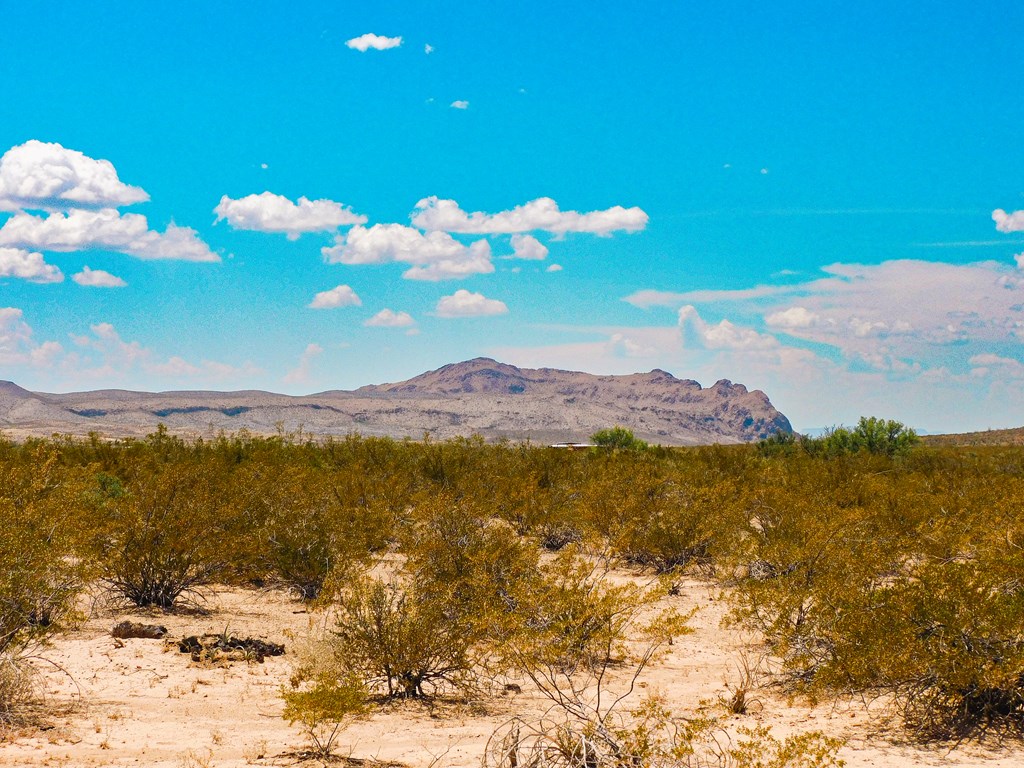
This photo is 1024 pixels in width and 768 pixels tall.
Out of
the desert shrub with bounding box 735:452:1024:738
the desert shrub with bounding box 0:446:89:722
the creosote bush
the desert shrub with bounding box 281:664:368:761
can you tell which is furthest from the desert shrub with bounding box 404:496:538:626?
the desert shrub with bounding box 0:446:89:722

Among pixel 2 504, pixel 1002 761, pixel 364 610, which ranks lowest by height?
pixel 1002 761

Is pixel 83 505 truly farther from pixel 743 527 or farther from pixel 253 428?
pixel 253 428

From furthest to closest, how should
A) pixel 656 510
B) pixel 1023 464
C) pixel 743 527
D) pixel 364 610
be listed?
pixel 1023 464 < pixel 656 510 < pixel 743 527 < pixel 364 610

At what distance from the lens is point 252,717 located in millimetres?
8695

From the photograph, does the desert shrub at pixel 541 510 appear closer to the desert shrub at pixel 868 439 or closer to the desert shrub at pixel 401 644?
the desert shrub at pixel 401 644

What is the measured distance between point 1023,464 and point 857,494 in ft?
60.5

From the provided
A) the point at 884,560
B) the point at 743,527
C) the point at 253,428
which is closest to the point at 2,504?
the point at 884,560

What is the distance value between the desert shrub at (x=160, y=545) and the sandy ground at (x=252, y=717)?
4.93 feet

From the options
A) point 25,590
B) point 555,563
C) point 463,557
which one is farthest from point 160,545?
point 555,563

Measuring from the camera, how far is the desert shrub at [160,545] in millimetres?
13727

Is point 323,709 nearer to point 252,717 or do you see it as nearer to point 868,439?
point 252,717

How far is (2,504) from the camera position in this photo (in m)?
11.6

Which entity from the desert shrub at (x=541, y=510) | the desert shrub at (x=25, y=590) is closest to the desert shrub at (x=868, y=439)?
the desert shrub at (x=541, y=510)

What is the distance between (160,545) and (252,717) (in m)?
5.95
